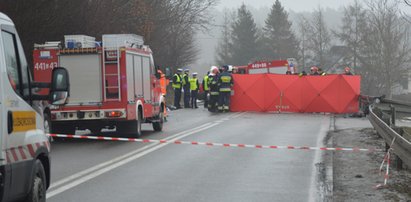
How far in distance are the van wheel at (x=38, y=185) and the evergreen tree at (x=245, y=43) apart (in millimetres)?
80164

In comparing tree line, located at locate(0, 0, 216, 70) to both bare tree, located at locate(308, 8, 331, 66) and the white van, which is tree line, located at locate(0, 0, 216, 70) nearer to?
the white van

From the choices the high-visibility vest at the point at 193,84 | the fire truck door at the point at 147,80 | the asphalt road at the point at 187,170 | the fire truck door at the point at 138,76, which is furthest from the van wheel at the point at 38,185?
the high-visibility vest at the point at 193,84

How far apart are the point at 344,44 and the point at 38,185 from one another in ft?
224

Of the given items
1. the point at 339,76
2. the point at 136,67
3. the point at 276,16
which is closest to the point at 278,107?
the point at 339,76

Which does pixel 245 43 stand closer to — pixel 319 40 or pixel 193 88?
pixel 319 40

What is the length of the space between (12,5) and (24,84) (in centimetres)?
1316

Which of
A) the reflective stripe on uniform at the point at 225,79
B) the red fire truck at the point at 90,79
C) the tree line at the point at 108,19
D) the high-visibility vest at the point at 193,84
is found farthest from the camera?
the high-visibility vest at the point at 193,84

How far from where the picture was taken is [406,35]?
213 ft

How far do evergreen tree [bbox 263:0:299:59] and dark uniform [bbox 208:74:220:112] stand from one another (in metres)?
60.1

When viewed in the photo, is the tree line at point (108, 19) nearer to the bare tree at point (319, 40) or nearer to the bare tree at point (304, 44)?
the bare tree at point (319, 40)

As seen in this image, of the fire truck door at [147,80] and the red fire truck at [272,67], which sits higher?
the red fire truck at [272,67]

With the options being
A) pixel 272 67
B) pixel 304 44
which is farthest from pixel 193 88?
pixel 304 44

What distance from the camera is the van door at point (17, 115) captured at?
16.3 feet

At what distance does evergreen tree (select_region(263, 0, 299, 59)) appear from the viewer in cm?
8731
